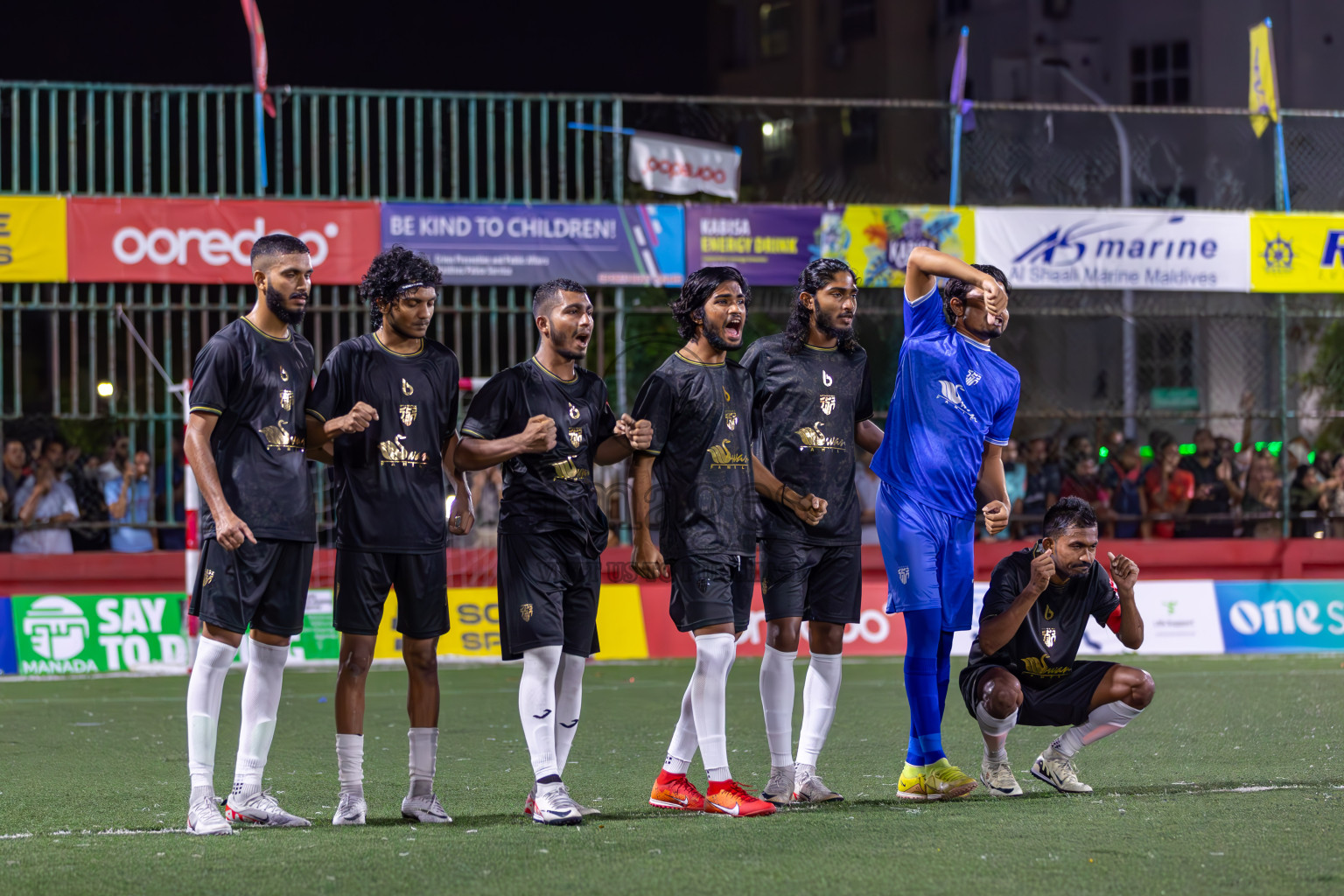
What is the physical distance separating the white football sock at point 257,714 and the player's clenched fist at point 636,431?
1514 millimetres

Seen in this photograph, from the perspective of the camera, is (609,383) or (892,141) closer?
(609,383)

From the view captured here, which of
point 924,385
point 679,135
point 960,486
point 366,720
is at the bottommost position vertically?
point 366,720

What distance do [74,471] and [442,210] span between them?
4247 mm

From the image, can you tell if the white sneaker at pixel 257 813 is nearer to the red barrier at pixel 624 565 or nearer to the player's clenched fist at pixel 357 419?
the player's clenched fist at pixel 357 419

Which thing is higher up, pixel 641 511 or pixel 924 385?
pixel 924 385

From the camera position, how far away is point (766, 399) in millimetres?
6379

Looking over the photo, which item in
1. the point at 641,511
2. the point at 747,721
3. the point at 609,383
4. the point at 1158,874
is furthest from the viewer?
the point at 609,383

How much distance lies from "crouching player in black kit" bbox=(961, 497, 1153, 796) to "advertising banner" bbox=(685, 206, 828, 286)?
914 centimetres

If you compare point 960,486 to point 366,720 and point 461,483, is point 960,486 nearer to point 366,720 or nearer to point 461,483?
point 461,483

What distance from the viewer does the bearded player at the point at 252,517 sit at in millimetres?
5508

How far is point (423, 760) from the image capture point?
575 centimetres

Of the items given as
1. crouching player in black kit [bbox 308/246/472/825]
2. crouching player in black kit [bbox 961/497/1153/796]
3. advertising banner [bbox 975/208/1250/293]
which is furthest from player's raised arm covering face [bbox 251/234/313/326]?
advertising banner [bbox 975/208/1250/293]

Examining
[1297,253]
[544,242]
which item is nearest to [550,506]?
[544,242]

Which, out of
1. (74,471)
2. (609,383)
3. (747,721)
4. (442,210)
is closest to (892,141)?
(609,383)
